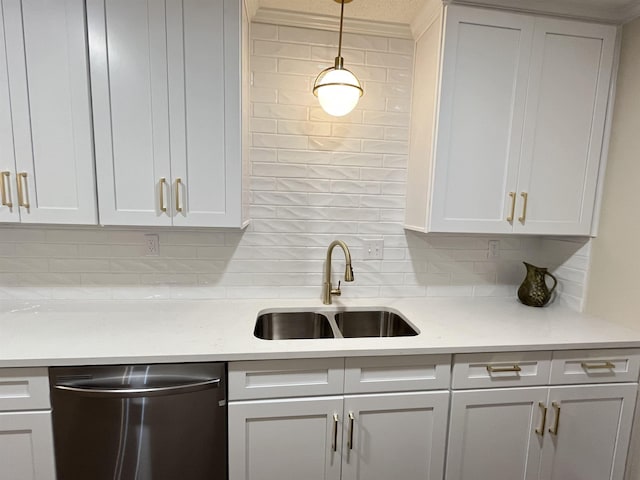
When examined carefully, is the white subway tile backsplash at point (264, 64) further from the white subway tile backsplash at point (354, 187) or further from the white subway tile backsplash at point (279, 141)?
the white subway tile backsplash at point (354, 187)

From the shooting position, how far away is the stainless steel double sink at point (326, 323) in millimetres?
1771

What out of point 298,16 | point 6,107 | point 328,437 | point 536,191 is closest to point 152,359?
point 328,437

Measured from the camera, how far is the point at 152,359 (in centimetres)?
120

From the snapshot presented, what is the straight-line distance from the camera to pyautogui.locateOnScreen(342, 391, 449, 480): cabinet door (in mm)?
1355

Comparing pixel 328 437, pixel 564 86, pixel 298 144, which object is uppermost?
pixel 564 86

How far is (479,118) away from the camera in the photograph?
5.19 ft

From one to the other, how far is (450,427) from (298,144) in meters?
1.50

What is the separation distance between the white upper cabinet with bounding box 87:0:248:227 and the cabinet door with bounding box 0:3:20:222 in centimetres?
32

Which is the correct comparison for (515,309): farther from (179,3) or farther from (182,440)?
(179,3)

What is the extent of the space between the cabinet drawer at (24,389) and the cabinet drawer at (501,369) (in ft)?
5.01

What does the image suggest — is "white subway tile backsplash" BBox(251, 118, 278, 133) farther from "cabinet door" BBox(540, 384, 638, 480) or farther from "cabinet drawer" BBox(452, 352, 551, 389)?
"cabinet door" BBox(540, 384, 638, 480)

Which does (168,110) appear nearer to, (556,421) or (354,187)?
(354,187)

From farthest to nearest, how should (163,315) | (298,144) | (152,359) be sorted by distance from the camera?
1. (298,144)
2. (163,315)
3. (152,359)

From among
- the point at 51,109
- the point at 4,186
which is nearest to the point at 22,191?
the point at 4,186
